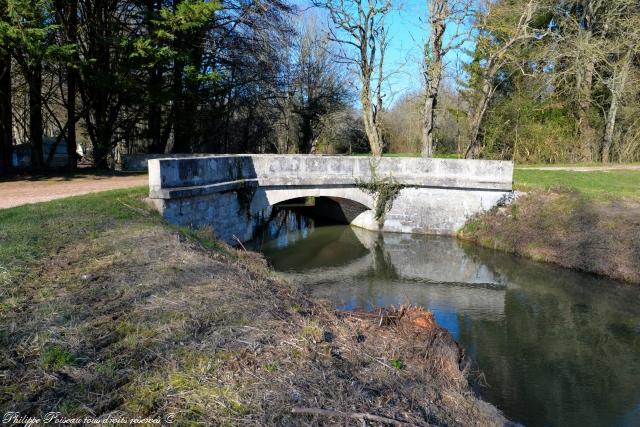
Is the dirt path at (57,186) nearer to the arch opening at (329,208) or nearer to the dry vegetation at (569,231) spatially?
the arch opening at (329,208)

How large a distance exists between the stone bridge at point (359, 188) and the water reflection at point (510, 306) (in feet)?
2.29

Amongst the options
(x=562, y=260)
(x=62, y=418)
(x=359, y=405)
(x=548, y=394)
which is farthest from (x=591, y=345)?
(x=62, y=418)

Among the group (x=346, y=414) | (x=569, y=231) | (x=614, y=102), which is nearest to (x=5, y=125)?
(x=346, y=414)

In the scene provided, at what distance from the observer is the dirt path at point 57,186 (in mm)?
8500

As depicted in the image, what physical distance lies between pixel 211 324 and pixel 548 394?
4.28 metres

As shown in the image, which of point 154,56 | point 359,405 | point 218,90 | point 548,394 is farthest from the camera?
point 218,90

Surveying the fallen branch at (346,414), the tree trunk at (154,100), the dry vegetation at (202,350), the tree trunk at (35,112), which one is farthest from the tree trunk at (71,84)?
the fallen branch at (346,414)

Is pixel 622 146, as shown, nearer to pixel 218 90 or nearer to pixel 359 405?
pixel 218 90

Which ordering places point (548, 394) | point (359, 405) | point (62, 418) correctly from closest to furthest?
point (62, 418) → point (359, 405) → point (548, 394)

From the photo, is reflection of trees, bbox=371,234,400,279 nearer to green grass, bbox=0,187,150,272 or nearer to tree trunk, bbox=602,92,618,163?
green grass, bbox=0,187,150,272

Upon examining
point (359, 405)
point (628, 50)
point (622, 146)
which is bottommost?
point (359, 405)

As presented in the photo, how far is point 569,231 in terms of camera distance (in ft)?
38.4

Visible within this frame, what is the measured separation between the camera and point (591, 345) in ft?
23.6

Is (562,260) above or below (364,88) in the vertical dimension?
below
